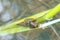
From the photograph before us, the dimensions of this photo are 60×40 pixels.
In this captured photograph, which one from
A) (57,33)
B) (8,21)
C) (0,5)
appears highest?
(0,5)

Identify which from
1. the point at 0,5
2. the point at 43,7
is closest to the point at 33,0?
the point at 43,7

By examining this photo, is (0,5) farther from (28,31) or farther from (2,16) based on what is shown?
(28,31)

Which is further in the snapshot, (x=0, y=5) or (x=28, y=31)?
(x=0, y=5)

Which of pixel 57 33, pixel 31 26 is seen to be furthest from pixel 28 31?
pixel 57 33

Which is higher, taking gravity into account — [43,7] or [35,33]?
[43,7]

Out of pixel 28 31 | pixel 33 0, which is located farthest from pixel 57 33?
pixel 33 0

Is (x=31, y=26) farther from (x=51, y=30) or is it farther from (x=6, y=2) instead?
(x=6, y=2)

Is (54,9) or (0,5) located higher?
(0,5)

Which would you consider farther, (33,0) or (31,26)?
(33,0)

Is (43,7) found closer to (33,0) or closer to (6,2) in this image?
(33,0)
